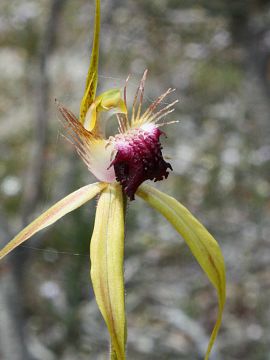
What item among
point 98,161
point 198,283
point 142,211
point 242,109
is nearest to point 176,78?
point 242,109

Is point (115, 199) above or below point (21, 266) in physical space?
below

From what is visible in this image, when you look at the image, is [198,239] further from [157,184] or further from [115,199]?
[157,184]

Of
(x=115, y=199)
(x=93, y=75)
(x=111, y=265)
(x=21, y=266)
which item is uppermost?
(x=21, y=266)

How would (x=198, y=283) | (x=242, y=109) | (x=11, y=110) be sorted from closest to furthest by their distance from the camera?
1. (x=198, y=283)
2. (x=242, y=109)
3. (x=11, y=110)

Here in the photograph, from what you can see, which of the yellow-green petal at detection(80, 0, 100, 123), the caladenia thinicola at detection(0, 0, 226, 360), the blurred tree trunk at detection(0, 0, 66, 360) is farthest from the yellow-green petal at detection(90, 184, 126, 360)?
the blurred tree trunk at detection(0, 0, 66, 360)

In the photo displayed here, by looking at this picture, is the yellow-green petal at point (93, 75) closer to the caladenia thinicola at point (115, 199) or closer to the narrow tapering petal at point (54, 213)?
the caladenia thinicola at point (115, 199)

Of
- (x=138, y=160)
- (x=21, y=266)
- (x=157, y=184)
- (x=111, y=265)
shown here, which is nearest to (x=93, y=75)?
(x=138, y=160)

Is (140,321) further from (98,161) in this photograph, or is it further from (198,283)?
(98,161)

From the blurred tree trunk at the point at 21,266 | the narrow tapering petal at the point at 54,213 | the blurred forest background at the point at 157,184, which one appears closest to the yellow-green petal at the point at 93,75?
the narrow tapering petal at the point at 54,213
